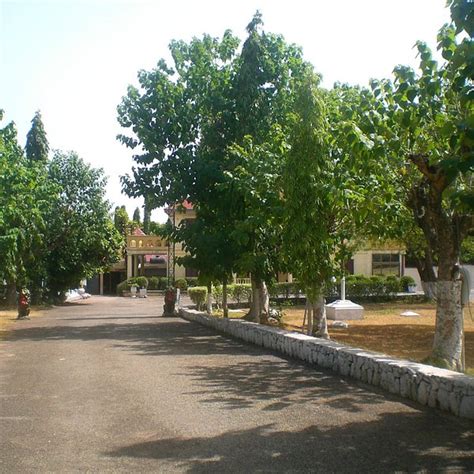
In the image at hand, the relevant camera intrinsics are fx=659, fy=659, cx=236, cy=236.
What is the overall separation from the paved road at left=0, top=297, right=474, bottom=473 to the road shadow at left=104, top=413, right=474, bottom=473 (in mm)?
10

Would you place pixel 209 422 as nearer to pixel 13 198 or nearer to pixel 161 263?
pixel 13 198

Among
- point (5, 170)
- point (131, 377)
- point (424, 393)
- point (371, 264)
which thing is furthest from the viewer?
point (371, 264)

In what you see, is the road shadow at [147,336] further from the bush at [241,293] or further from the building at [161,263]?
the building at [161,263]

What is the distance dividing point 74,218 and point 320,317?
26531 millimetres

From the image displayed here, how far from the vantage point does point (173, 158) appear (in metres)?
21.8

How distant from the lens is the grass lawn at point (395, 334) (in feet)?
49.2

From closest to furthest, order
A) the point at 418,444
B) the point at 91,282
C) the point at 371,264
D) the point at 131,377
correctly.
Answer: the point at 418,444
the point at 131,377
the point at 371,264
the point at 91,282

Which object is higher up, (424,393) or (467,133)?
(467,133)

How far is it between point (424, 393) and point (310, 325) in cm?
877

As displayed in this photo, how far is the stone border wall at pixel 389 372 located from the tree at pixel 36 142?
3101 centimetres

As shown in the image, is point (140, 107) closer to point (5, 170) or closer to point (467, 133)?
point (5, 170)

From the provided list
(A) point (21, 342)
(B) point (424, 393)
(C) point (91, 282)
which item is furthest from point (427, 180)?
(C) point (91, 282)

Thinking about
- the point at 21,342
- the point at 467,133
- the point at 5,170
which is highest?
the point at 5,170

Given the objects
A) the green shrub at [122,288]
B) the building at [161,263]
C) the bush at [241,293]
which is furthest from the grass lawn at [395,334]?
the green shrub at [122,288]
